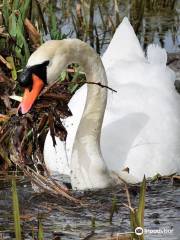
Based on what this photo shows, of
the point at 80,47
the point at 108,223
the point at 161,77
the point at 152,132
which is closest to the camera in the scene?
the point at 108,223

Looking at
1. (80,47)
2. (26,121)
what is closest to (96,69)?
(80,47)

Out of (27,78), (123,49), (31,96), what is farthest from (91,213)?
(123,49)

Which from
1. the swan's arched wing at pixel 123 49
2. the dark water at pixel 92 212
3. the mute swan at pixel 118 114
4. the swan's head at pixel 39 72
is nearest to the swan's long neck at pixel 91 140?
the mute swan at pixel 118 114

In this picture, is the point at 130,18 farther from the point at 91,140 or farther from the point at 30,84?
the point at 30,84

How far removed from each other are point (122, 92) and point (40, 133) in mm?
746

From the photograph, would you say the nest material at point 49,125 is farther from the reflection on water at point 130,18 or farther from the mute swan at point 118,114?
the reflection on water at point 130,18

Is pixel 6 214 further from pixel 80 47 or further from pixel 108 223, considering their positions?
pixel 80 47

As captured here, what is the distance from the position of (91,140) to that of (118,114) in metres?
0.75

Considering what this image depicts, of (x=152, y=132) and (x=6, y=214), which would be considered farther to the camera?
(x=152, y=132)

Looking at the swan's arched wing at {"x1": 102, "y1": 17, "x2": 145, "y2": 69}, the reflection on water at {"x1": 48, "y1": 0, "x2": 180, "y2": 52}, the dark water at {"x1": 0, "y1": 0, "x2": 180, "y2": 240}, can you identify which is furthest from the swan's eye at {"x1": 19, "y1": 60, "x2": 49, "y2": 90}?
the reflection on water at {"x1": 48, "y1": 0, "x2": 180, "y2": 52}

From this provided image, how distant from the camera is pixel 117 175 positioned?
628 cm

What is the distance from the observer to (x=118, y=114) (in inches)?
269

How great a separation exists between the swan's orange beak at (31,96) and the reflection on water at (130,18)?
12.7 ft

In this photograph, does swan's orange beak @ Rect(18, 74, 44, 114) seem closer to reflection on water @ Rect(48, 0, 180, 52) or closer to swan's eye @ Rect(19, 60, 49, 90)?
swan's eye @ Rect(19, 60, 49, 90)
